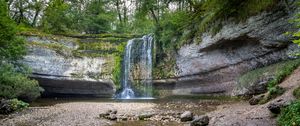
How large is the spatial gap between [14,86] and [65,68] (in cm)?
831

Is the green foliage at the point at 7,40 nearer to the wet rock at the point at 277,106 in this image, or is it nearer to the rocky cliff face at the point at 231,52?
the rocky cliff face at the point at 231,52

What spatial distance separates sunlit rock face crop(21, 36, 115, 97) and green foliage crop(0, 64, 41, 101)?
500cm

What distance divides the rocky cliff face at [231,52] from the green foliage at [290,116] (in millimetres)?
5902

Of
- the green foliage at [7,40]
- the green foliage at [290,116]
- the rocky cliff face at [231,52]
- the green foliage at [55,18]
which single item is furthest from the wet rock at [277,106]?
the green foliage at [55,18]

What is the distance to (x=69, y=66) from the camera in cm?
2478

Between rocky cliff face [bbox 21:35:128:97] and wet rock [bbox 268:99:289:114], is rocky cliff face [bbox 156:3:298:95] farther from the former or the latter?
rocky cliff face [bbox 21:35:128:97]

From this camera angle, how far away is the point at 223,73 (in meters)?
19.6

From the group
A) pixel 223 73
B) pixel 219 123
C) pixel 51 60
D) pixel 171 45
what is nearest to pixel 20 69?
pixel 51 60

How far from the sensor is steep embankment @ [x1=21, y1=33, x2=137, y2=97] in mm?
23578

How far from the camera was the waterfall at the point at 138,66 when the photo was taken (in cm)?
2595

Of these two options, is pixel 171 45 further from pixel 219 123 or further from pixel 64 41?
pixel 219 123

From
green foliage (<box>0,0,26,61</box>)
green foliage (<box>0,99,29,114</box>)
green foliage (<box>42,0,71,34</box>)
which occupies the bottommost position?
green foliage (<box>0,99,29,114</box>)

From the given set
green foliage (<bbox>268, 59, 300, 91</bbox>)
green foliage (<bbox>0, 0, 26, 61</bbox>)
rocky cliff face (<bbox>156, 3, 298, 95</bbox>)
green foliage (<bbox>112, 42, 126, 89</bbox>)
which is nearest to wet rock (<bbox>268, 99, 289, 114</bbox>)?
green foliage (<bbox>268, 59, 300, 91</bbox>)

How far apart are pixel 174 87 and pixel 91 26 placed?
46.0 feet
